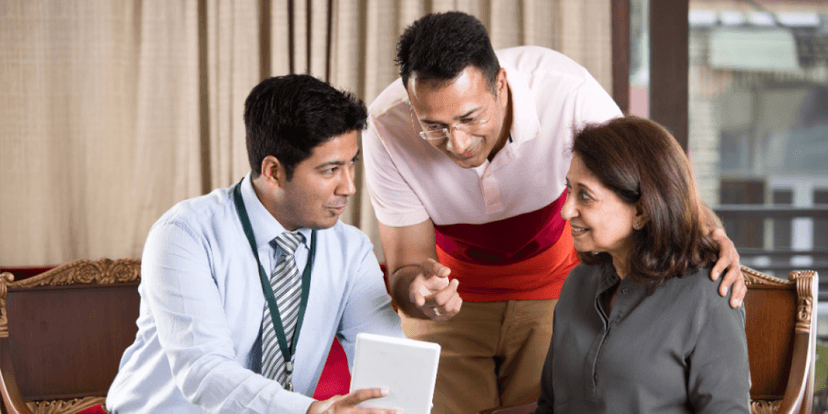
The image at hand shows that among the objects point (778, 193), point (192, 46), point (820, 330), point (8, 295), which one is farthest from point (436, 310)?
point (820, 330)

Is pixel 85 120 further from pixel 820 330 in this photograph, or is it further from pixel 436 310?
pixel 820 330

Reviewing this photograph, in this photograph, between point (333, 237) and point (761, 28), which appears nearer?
point (333, 237)

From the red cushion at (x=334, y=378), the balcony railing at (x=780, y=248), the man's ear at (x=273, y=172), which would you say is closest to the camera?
the man's ear at (x=273, y=172)

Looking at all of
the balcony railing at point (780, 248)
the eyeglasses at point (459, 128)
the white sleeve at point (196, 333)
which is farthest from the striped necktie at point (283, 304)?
the balcony railing at point (780, 248)

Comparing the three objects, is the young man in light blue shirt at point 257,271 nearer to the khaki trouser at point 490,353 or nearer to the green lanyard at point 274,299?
the green lanyard at point 274,299

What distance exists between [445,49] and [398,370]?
0.85m

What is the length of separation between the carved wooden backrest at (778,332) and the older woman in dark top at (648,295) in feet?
3.10

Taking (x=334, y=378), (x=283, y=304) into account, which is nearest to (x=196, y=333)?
(x=283, y=304)

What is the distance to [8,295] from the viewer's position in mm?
2393

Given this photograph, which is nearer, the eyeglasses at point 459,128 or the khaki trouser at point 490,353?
the eyeglasses at point 459,128

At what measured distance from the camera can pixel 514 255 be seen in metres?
2.08

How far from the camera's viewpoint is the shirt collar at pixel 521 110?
186 cm

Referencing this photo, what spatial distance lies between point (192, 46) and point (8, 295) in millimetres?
1336

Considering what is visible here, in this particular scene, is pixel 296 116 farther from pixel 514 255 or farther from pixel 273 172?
pixel 514 255
